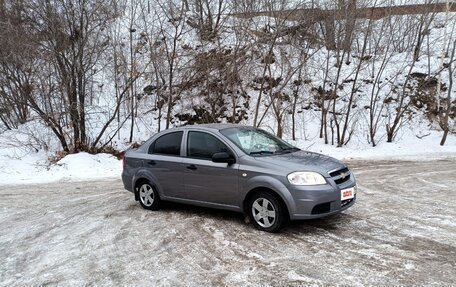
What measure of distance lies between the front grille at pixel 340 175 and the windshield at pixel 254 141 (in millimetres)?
987

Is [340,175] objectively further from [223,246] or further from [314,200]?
[223,246]

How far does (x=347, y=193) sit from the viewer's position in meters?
5.87

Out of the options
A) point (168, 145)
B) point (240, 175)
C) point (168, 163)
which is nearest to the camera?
point (240, 175)

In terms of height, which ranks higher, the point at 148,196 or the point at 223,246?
the point at 148,196

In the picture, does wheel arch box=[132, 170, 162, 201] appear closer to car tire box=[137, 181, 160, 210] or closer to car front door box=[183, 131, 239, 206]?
car tire box=[137, 181, 160, 210]

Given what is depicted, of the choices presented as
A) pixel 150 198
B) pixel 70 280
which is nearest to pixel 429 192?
pixel 150 198

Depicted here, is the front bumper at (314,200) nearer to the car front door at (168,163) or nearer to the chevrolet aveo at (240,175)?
the chevrolet aveo at (240,175)

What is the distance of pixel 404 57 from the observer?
22500 millimetres

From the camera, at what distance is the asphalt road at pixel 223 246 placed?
4441 mm

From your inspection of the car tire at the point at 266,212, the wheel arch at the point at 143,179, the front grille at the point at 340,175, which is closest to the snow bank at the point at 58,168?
the wheel arch at the point at 143,179

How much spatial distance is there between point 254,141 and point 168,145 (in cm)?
160

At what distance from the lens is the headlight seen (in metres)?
5.58

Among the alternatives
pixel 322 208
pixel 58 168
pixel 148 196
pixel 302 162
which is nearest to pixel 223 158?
pixel 302 162


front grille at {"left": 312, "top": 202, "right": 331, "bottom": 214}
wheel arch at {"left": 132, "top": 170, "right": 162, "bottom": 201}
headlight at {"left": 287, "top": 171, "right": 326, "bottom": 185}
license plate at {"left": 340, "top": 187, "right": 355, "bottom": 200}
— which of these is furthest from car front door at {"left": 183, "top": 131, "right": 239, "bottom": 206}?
license plate at {"left": 340, "top": 187, "right": 355, "bottom": 200}
